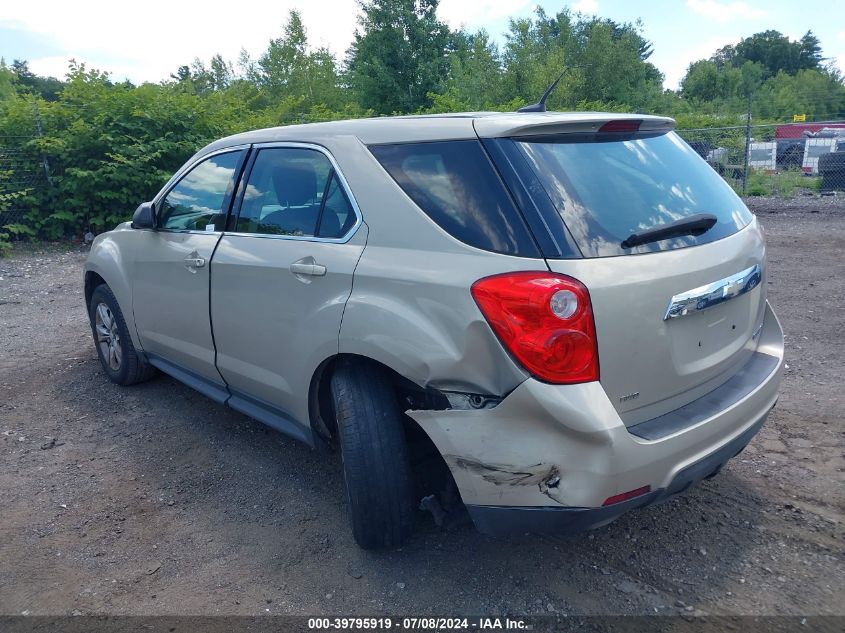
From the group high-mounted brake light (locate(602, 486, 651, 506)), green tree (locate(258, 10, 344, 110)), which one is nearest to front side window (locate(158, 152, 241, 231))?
high-mounted brake light (locate(602, 486, 651, 506))

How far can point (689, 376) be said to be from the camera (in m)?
2.62

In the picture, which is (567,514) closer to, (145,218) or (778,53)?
(145,218)

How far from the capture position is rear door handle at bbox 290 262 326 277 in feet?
9.84

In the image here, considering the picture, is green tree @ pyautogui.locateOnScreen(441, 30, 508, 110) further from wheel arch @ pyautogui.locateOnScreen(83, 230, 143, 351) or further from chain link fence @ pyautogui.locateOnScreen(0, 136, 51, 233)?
wheel arch @ pyautogui.locateOnScreen(83, 230, 143, 351)

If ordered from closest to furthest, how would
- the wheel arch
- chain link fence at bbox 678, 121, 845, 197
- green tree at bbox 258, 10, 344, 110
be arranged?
the wheel arch → chain link fence at bbox 678, 121, 845, 197 → green tree at bbox 258, 10, 344, 110

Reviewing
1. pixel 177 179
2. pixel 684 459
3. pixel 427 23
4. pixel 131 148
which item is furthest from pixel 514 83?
pixel 684 459

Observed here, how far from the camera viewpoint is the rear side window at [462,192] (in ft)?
8.14

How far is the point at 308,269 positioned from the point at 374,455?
86 cm

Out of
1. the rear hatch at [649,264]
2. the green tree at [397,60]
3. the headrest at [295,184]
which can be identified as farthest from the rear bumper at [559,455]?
the green tree at [397,60]

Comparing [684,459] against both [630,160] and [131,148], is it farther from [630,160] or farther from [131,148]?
[131,148]

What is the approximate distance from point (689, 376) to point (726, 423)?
0.24 metres

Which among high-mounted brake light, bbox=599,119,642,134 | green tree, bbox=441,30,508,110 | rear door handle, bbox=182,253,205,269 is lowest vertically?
rear door handle, bbox=182,253,205,269

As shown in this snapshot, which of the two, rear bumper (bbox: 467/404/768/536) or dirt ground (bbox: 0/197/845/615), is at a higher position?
rear bumper (bbox: 467/404/768/536)

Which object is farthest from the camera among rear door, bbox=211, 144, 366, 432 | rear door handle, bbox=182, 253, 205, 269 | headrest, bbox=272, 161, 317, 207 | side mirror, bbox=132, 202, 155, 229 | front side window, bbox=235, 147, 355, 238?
side mirror, bbox=132, 202, 155, 229
